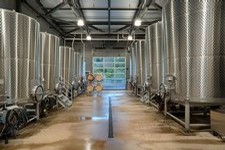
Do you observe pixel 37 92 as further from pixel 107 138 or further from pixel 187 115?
pixel 187 115

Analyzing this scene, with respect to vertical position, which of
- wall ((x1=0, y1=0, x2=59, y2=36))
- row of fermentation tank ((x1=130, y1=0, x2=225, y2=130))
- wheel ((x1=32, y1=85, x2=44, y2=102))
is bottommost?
wheel ((x1=32, y1=85, x2=44, y2=102))

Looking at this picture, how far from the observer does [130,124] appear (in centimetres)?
510

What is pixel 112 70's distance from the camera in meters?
17.8

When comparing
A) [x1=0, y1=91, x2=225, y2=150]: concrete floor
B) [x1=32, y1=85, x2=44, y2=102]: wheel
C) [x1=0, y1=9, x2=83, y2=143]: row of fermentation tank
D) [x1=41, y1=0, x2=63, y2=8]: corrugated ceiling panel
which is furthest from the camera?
[x1=41, y1=0, x2=63, y2=8]: corrugated ceiling panel

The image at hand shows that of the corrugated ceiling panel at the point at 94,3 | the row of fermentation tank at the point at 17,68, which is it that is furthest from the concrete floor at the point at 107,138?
the corrugated ceiling panel at the point at 94,3

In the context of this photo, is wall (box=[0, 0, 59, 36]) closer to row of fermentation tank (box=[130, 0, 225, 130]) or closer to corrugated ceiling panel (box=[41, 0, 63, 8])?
corrugated ceiling panel (box=[41, 0, 63, 8])

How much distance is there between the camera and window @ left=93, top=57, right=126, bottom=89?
17.7 meters

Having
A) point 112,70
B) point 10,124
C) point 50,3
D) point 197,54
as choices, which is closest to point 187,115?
point 197,54

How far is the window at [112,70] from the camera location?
698 inches

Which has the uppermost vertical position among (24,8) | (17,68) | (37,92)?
(24,8)

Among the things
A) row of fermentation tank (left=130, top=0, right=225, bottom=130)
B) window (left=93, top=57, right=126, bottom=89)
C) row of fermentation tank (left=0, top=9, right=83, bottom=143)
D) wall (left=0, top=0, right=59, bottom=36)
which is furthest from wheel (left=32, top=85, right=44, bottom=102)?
window (left=93, top=57, right=126, bottom=89)

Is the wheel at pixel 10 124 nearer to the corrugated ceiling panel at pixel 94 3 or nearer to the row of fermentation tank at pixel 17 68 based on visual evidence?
the row of fermentation tank at pixel 17 68

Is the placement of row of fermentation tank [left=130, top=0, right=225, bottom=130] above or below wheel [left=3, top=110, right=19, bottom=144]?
above

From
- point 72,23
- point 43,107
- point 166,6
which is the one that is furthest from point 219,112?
point 72,23
